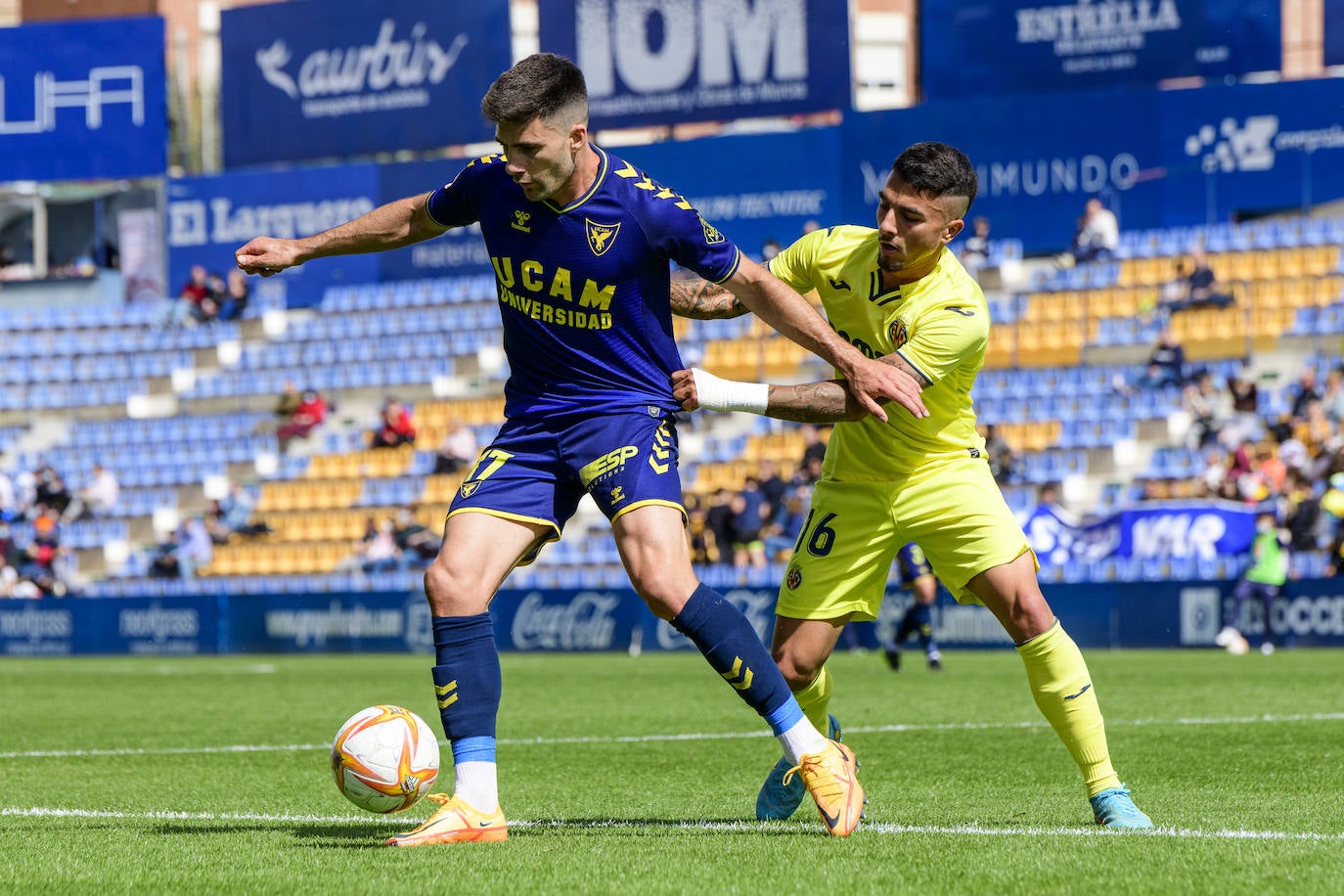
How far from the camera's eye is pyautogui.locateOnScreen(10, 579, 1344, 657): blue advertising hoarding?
19266 mm

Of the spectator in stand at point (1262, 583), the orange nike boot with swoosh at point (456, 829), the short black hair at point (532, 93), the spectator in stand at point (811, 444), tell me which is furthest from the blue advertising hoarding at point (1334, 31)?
the orange nike boot with swoosh at point (456, 829)

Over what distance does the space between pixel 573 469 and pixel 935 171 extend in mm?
1509

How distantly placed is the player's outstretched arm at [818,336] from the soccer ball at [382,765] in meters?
1.71

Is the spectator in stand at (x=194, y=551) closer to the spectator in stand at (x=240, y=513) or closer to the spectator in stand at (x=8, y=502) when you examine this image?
the spectator in stand at (x=240, y=513)

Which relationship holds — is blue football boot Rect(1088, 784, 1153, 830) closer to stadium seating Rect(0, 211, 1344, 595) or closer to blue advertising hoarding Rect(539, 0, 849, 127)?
stadium seating Rect(0, 211, 1344, 595)

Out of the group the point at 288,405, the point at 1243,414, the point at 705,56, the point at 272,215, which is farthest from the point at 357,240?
the point at 272,215

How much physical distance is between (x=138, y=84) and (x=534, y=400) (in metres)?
31.9

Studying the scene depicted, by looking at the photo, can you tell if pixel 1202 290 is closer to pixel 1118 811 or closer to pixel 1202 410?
pixel 1202 410

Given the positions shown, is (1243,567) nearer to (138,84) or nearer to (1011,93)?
(1011,93)

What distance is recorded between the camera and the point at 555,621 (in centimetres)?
2184

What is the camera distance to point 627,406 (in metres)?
5.60

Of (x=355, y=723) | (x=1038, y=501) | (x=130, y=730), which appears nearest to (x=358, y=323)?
(x=1038, y=501)

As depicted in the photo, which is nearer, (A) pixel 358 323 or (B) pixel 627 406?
(B) pixel 627 406

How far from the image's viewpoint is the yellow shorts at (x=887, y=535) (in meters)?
5.98
